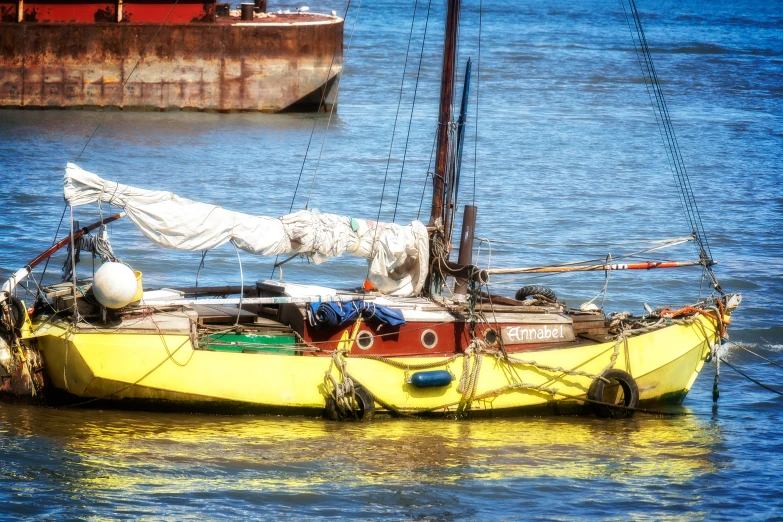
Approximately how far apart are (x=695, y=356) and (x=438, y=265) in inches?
172

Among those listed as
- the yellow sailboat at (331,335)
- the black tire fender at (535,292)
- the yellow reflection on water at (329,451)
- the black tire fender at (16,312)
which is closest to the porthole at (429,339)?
the yellow sailboat at (331,335)

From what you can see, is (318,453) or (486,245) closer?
(318,453)

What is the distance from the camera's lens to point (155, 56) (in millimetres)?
43125

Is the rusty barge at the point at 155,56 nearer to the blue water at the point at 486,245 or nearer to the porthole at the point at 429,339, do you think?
the blue water at the point at 486,245


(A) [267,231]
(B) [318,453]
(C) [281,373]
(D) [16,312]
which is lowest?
(B) [318,453]

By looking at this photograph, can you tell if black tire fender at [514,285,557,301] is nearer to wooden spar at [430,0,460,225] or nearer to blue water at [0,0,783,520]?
blue water at [0,0,783,520]

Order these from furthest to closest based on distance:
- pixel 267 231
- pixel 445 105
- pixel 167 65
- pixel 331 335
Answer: pixel 167 65 → pixel 445 105 → pixel 267 231 → pixel 331 335

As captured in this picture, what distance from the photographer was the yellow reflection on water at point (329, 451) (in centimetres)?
1463

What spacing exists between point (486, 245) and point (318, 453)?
1403 cm

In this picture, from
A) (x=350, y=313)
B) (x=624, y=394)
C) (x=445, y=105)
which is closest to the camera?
(x=350, y=313)

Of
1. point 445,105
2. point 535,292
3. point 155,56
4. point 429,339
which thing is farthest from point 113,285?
point 155,56

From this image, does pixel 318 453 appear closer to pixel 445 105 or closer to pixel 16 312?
pixel 16 312

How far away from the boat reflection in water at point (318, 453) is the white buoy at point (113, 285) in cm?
176

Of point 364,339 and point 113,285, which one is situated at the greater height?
point 113,285
